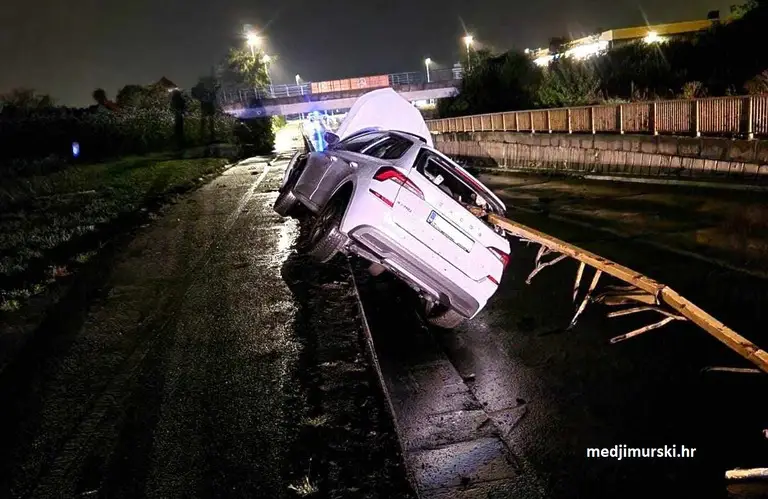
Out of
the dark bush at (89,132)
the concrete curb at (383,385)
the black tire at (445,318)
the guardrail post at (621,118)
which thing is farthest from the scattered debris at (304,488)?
the dark bush at (89,132)

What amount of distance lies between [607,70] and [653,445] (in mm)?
27147

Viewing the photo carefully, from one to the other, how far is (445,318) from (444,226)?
3.80ft

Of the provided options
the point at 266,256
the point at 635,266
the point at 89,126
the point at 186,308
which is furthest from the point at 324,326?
the point at 89,126

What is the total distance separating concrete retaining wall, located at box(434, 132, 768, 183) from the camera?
494 inches

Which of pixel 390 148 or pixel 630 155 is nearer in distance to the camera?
pixel 390 148

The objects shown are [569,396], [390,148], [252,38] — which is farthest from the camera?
[252,38]

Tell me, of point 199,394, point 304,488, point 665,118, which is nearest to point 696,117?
point 665,118

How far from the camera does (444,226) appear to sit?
5500 mm

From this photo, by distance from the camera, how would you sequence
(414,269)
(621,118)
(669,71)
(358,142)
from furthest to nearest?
(669,71) → (621,118) → (358,142) → (414,269)

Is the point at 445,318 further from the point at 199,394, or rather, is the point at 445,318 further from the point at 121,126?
the point at 121,126

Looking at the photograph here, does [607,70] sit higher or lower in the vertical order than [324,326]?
higher

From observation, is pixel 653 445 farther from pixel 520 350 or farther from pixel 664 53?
pixel 664 53

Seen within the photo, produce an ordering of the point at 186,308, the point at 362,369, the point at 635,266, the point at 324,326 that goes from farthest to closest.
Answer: the point at 635,266 < the point at 186,308 < the point at 324,326 < the point at 362,369

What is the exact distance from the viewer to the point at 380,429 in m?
4.08
